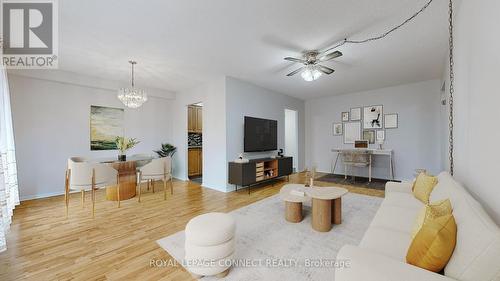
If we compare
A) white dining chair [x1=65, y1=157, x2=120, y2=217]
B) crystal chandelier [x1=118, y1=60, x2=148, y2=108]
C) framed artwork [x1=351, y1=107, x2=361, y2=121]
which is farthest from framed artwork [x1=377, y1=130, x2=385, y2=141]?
white dining chair [x1=65, y1=157, x2=120, y2=217]

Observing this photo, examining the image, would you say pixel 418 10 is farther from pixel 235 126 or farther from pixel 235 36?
pixel 235 126

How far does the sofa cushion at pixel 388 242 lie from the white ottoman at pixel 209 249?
1059 millimetres

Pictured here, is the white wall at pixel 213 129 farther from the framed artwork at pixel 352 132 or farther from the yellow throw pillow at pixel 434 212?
the framed artwork at pixel 352 132

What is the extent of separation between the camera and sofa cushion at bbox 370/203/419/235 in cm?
166

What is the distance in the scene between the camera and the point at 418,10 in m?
2.11

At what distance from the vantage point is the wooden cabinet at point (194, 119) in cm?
591

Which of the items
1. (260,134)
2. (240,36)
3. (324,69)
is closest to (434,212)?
(324,69)

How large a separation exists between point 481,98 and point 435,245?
50.1 inches

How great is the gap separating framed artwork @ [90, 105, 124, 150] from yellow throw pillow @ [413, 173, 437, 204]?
5.88 metres

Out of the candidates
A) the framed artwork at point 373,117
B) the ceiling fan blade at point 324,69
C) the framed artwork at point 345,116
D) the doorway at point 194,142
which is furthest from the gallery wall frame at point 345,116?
the doorway at point 194,142

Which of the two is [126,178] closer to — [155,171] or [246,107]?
[155,171]

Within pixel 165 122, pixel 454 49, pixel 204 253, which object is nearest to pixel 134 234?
pixel 204 253

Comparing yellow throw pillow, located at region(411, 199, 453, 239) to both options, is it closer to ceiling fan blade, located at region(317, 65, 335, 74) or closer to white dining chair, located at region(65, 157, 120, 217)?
ceiling fan blade, located at region(317, 65, 335, 74)

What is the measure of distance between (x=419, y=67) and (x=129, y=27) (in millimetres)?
5037
